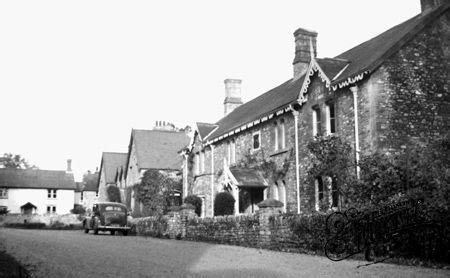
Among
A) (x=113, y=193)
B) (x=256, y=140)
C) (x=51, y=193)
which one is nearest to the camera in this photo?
(x=256, y=140)

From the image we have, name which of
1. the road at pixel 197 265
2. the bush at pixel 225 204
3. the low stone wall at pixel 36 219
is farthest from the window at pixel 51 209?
the road at pixel 197 265

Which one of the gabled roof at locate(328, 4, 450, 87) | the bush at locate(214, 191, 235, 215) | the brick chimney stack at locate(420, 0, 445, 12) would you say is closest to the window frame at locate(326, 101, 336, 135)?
the gabled roof at locate(328, 4, 450, 87)

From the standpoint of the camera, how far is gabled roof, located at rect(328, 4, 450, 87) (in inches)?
808

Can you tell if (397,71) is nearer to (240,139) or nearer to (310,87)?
(310,87)

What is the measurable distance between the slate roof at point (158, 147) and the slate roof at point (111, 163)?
12356 millimetres

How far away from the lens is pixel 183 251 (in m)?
17.7

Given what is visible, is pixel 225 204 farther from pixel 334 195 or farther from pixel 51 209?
pixel 51 209

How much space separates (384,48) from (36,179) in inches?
2450

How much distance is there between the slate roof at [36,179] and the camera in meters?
71.9

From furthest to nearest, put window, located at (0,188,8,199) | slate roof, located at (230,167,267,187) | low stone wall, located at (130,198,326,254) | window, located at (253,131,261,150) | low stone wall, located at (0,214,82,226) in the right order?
window, located at (0,188,8,199)
low stone wall, located at (0,214,82,226)
window, located at (253,131,261,150)
slate roof, located at (230,167,267,187)
low stone wall, located at (130,198,326,254)

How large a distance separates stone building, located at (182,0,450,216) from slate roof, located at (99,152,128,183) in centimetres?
3773

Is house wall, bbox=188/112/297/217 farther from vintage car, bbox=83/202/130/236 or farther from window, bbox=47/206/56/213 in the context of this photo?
window, bbox=47/206/56/213

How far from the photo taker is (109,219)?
3162cm

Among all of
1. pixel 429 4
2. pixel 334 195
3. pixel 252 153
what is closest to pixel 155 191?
pixel 252 153
